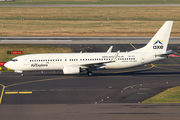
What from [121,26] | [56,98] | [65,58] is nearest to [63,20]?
[121,26]

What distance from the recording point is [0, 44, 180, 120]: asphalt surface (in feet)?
95.5

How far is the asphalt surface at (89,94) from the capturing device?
95.5 feet

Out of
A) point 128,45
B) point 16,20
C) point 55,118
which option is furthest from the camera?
point 16,20

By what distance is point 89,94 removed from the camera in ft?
121

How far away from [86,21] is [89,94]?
232 ft

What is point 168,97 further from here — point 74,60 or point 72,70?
point 74,60

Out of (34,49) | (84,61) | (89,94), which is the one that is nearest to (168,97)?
(89,94)

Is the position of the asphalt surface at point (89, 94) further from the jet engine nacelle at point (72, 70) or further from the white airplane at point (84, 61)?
the white airplane at point (84, 61)

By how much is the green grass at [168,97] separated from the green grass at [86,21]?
51.3m

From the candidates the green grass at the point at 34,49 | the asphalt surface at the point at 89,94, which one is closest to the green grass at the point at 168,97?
the asphalt surface at the point at 89,94

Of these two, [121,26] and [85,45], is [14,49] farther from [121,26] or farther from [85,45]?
Result: [121,26]

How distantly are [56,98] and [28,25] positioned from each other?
68505 mm

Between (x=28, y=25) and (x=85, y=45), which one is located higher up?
(x=28, y=25)

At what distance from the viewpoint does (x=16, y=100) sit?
34.4 m
